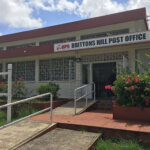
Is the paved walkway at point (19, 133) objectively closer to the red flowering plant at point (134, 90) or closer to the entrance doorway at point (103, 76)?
the red flowering plant at point (134, 90)

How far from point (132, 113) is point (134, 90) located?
2.35 feet

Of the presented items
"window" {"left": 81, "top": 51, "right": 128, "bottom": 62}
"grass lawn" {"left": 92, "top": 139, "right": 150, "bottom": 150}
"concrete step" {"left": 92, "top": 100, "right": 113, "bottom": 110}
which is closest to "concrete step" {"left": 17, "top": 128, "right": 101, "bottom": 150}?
"grass lawn" {"left": 92, "top": 139, "right": 150, "bottom": 150}

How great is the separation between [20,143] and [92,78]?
20.3 ft

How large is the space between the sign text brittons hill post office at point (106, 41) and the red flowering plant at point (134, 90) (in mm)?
1830

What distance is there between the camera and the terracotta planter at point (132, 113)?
5.16 m

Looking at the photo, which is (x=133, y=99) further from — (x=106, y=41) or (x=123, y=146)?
(x=106, y=41)

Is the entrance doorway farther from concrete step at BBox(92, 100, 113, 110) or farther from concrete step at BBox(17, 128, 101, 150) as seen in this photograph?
concrete step at BBox(17, 128, 101, 150)

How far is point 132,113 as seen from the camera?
5336mm

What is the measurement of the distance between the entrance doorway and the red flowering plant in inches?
122

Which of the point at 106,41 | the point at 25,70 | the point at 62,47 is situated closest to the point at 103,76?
the point at 106,41

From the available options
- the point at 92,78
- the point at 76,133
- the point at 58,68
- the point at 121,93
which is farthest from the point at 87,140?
the point at 58,68

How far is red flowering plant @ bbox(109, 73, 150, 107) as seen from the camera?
5.27 meters

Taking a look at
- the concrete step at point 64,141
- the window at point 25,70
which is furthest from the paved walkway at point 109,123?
the window at point 25,70

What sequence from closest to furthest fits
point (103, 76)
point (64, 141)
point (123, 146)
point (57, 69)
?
point (123, 146)
point (64, 141)
point (103, 76)
point (57, 69)
